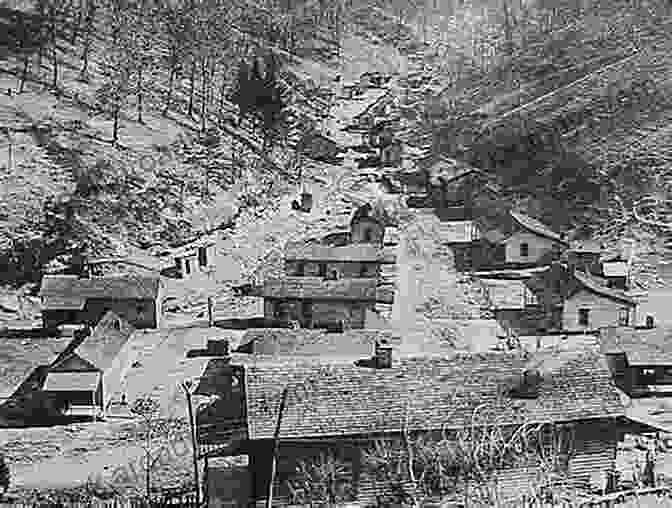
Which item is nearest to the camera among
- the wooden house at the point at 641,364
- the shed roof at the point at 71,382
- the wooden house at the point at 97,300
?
the shed roof at the point at 71,382

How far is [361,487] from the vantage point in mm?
29641

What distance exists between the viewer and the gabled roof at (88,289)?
5688cm

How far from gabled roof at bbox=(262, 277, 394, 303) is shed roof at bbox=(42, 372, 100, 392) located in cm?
1542

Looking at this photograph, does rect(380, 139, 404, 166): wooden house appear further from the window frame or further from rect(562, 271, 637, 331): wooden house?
the window frame

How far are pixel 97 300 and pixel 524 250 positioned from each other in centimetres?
3352

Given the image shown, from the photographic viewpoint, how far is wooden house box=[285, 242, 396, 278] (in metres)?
66.2

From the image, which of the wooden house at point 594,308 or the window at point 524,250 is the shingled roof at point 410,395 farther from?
the window at point 524,250

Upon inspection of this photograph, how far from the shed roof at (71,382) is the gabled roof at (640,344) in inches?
1016

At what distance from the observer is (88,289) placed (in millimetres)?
57500

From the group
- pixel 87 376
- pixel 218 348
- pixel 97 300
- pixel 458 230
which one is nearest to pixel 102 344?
pixel 87 376

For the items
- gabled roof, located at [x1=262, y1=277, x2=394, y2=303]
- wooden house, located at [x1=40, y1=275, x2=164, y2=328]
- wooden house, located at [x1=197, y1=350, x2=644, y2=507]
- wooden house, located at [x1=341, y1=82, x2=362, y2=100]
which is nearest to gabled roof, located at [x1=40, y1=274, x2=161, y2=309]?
wooden house, located at [x1=40, y1=275, x2=164, y2=328]

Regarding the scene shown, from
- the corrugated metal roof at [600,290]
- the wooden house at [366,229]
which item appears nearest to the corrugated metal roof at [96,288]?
the wooden house at [366,229]

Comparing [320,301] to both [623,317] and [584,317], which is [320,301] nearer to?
[584,317]

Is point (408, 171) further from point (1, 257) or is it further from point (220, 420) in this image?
point (220, 420)
